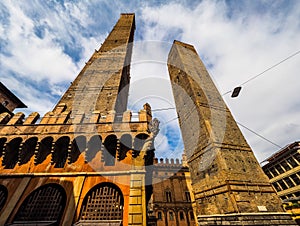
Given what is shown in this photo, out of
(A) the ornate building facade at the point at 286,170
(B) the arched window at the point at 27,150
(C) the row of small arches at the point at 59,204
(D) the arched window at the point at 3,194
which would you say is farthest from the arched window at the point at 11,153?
(A) the ornate building facade at the point at 286,170

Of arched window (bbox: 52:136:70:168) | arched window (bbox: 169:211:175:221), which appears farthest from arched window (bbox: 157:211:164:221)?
arched window (bbox: 52:136:70:168)

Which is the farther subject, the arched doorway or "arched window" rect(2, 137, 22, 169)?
"arched window" rect(2, 137, 22, 169)

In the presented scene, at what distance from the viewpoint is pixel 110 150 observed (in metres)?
7.96

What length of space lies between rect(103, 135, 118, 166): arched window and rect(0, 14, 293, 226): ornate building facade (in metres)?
0.05

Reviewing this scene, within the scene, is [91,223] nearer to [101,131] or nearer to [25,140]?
[101,131]

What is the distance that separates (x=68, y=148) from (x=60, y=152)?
0.89m

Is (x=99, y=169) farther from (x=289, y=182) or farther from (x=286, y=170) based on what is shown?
(x=286, y=170)

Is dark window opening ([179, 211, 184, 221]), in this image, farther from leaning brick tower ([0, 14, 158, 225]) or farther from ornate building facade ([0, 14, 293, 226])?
leaning brick tower ([0, 14, 158, 225])

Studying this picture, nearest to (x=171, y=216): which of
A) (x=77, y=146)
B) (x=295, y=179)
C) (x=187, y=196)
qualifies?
(x=187, y=196)

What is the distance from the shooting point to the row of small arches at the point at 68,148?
746 centimetres

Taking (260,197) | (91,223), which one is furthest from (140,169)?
(260,197)

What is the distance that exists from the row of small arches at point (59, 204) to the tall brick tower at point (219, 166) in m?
11.3

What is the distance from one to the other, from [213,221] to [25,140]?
15.6 metres

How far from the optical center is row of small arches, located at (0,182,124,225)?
604 cm
